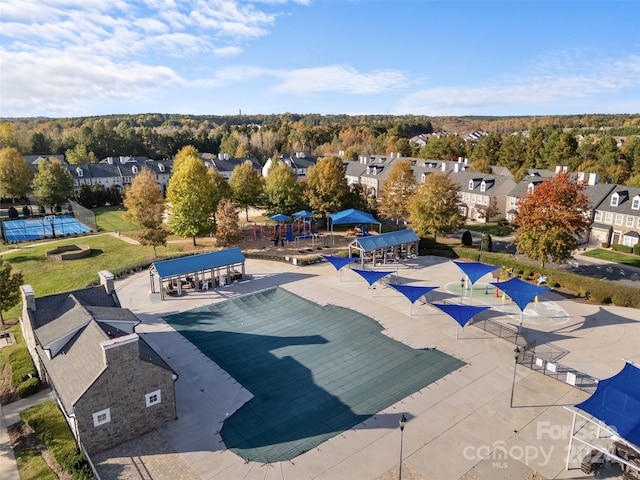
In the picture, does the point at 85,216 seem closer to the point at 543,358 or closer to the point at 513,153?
the point at 543,358

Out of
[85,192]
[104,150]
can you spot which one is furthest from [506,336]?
[104,150]

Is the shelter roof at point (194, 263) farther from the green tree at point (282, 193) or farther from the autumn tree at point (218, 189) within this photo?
the green tree at point (282, 193)

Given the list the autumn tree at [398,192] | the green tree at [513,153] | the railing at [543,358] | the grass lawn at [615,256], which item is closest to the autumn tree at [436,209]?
the autumn tree at [398,192]

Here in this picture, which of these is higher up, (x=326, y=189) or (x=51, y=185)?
(x=326, y=189)

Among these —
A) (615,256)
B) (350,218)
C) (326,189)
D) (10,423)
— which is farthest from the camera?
(326,189)

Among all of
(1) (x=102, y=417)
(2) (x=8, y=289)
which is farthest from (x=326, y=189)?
(1) (x=102, y=417)

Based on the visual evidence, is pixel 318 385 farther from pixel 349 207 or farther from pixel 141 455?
pixel 349 207
